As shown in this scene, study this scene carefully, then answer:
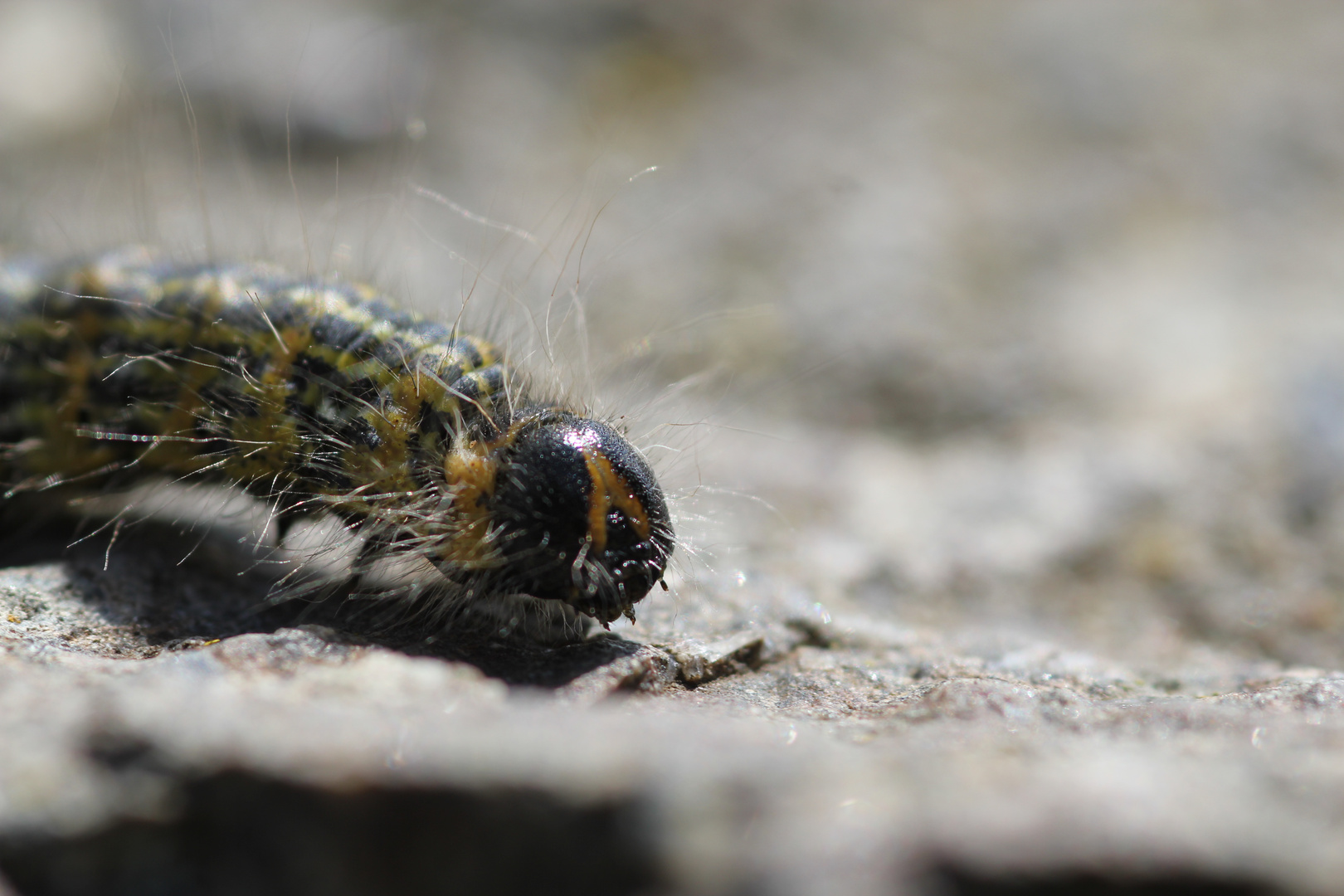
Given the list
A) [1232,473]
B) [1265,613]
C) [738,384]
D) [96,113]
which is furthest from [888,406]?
[96,113]

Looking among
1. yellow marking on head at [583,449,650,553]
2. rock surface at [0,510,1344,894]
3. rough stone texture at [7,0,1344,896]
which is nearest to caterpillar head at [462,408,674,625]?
yellow marking on head at [583,449,650,553]

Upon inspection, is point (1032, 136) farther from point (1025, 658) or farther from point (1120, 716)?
point (1120, 716)

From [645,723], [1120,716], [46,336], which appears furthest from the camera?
[46,336]

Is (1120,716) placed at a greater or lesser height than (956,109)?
lesser

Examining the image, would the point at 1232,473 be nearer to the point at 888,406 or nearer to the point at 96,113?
the point at 888,406

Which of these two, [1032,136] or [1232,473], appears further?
[1032,136]

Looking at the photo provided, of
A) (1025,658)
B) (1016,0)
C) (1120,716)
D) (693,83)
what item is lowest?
(1025,658)

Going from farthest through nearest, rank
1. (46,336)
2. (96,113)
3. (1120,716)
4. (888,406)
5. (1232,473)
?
(96,113)
(888,406)
(1232,473)
(46,336)
(1120,716)
